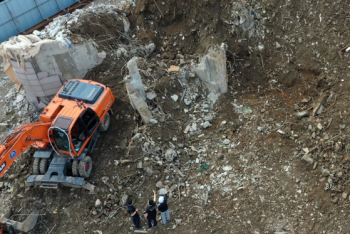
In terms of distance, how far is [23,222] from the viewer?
6977 millimetres

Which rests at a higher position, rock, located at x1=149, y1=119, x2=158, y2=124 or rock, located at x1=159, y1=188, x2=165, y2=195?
rock, located at x1=149, y1=119, x2=158, y2=124

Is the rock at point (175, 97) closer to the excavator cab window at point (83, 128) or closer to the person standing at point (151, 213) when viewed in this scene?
the excavator cab window at point (83, 128)

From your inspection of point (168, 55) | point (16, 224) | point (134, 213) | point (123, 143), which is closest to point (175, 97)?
point (168, 55)

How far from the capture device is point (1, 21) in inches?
500

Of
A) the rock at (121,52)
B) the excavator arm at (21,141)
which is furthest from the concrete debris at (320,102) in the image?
the excavator arm at (21,141)

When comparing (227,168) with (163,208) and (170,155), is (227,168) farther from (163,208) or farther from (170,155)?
(163,208)

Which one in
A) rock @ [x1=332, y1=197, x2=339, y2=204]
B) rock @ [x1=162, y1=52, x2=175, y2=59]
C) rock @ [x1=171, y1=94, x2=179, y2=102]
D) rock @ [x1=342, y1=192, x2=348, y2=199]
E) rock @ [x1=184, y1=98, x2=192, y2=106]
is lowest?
rock @ [x1=332, y1=197, x2=339, y2=204]

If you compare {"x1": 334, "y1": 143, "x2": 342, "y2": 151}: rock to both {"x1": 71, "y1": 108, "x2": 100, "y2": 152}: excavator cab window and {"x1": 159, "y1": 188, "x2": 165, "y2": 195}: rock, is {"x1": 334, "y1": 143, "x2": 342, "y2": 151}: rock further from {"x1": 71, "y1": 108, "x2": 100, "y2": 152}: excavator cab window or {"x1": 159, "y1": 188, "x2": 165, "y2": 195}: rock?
{"x1": 71, "y1": 108, "x2": 100, "y2": 152}: excavator cab window

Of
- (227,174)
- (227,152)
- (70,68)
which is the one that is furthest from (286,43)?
(70,68)

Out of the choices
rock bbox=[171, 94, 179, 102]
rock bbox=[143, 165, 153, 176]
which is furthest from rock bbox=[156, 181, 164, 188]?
rock bbox=[171, 94, 179, 102]

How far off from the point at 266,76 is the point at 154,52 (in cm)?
421

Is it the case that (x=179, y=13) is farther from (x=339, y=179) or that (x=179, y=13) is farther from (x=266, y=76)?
(x=339, y=179)

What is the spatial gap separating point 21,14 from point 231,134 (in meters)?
11.0

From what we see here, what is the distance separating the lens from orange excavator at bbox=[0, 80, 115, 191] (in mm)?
7117
